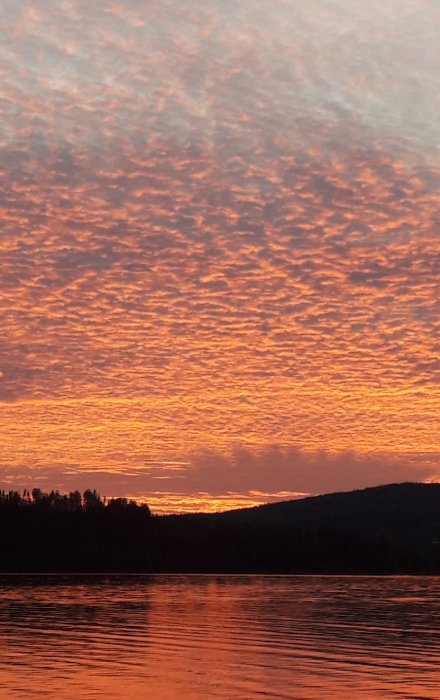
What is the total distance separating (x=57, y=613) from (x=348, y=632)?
2764 cm

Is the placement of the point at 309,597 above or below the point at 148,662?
above

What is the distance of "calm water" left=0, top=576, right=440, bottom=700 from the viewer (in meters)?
40.4

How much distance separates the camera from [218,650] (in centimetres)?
5506

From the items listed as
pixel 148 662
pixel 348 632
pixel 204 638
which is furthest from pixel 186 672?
pixel 348 632

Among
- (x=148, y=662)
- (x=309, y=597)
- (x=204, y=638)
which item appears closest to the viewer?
(x=148, y=662)

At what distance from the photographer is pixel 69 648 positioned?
55.0 meters

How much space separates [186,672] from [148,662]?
4258mm

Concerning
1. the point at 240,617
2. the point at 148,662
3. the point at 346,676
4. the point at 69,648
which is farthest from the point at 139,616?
the point at 346,676

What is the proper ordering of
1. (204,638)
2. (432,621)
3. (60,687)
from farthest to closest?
1. (432,621)
2. (204,638)
3. (60,687)

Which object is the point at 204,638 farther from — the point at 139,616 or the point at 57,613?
the point at 57,613

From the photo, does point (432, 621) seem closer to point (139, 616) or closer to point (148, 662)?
point (139, 616)

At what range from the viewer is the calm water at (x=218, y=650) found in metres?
40.4

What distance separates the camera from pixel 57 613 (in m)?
84.2

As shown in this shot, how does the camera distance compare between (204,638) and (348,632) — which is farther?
(348,632)
